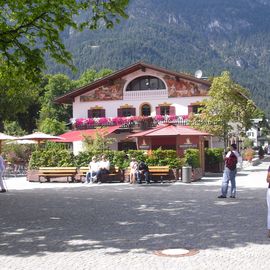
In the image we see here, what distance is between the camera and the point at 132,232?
10.0 meters

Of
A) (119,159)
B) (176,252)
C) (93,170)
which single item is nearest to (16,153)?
(119,159)

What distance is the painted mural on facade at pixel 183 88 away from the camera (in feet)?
131

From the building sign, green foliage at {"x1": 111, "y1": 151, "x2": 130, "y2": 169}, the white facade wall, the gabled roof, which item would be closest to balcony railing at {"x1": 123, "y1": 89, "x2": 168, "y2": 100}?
the white facade wall

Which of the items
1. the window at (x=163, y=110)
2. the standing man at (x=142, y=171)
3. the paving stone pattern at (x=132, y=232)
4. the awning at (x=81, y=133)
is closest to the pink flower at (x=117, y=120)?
the awning at (x=81, y=133)

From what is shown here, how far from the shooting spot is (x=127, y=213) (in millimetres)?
12805

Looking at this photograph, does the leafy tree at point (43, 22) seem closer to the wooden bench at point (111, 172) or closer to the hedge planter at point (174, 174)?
the wooden bench at point (111, 172)

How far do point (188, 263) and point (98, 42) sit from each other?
195448mm

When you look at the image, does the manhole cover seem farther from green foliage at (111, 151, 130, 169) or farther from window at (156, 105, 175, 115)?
window at (156, 105, 175, 115)

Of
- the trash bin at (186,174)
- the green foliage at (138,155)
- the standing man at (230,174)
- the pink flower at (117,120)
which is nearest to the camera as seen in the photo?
the standing man at (230,174)

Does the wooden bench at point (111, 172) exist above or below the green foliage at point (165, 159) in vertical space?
below

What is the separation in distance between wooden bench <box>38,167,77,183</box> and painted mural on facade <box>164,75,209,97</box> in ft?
57.9

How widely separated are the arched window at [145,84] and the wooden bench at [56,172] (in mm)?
17972

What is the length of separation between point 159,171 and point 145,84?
19.6 meters

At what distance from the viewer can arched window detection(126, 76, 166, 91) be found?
1639 inches
